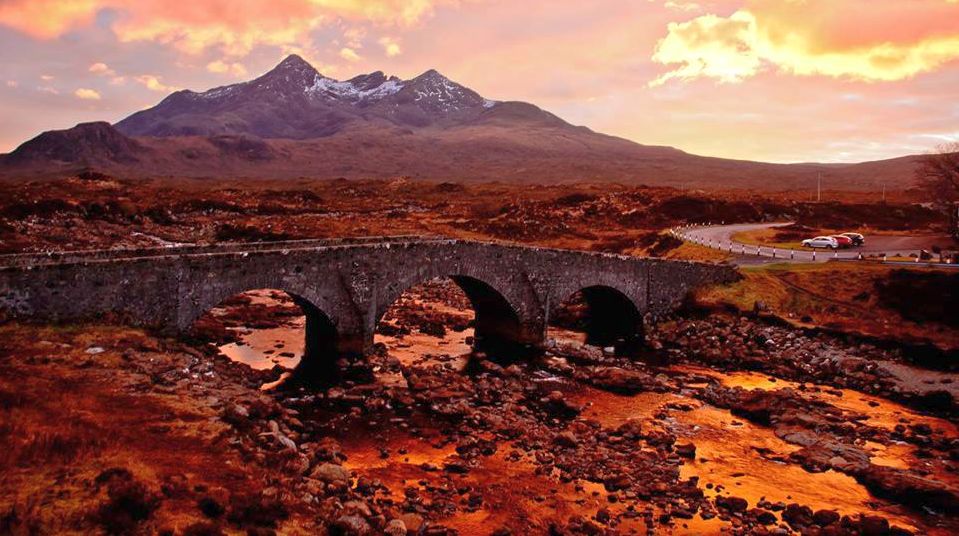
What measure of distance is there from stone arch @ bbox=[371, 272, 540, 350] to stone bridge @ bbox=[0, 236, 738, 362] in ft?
0.22

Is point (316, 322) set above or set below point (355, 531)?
above

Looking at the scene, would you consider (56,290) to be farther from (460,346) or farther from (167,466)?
(460,346)

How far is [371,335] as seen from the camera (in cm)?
2648

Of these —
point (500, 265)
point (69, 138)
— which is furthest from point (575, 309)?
point (69, 138)

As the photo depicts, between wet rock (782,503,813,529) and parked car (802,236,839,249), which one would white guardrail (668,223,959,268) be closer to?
parked car (802,236,839,249)

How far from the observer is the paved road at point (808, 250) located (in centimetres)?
4181

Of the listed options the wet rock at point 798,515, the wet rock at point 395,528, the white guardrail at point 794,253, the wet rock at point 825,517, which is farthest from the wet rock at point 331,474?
the white guardrail at point 794,253

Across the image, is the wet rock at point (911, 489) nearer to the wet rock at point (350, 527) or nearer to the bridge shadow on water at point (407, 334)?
the wet rock at point (350, 527)

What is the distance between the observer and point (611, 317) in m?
36.8

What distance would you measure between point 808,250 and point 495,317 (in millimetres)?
27090

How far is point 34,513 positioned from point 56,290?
10370mm

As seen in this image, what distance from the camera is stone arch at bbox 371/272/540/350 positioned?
3023 centimetres

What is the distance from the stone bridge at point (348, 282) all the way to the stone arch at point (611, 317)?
0.26 ft

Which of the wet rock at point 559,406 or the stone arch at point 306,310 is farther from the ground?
the stone arch at point 306,310
